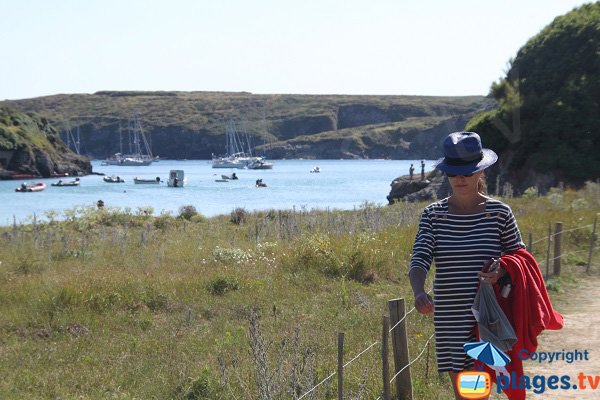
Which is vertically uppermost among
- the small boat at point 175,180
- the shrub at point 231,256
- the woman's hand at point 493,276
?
the woman's hand at point 493,276

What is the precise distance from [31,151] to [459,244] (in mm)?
119548

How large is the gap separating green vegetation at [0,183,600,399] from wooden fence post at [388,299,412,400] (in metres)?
0.42

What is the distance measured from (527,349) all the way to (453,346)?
46 centimetres

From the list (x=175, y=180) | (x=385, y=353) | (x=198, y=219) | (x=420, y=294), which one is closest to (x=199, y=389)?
(x=385, y=353)

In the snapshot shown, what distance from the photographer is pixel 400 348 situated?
20.0 feet

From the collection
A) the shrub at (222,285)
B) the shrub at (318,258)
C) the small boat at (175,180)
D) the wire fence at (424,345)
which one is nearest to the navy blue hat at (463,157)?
the wire fence at (424,345)

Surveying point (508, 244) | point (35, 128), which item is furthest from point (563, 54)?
point (35, 128)

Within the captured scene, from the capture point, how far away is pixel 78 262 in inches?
610

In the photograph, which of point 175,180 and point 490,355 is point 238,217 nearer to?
point 490,355

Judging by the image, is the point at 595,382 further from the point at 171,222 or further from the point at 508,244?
the point at 171,222

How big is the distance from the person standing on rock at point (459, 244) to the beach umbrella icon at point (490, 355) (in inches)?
7.9

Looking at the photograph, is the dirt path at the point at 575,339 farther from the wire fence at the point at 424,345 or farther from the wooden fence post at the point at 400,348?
the wooden fence post at the point at 400,348

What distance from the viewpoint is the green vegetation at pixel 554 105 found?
35.7 meters

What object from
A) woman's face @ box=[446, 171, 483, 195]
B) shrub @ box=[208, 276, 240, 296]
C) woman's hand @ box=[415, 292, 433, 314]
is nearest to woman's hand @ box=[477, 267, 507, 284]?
woman's hand @ box=[415, 292, 433, 314]
